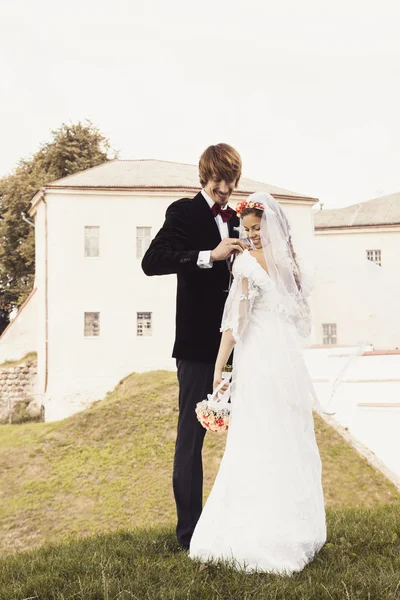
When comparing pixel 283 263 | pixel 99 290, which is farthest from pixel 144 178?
pixel 283 263

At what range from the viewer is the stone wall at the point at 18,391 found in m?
27.4

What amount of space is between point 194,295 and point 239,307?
534mm

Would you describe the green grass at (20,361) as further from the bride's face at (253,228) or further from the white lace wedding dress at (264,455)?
the white lace wedding dress at (264,455)

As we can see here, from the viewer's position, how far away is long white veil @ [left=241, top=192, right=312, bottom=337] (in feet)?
14.4

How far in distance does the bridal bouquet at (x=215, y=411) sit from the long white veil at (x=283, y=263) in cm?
64

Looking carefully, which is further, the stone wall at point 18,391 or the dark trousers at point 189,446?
the stone wall at point 18,391

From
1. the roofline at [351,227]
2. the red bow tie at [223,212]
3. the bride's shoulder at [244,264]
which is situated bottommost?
the bride's shoulder at [244,264]

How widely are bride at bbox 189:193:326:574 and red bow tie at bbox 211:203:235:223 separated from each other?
17cm

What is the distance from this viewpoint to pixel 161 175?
28297mm

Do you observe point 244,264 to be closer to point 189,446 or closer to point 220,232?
point 220,232

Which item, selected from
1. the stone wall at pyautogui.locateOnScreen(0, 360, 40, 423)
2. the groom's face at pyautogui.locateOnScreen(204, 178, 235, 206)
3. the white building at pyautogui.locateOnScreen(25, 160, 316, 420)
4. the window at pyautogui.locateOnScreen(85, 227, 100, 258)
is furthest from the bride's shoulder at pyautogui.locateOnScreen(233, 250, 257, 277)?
the stone wall at pyautogui.locateOnScreen(0, 360, 40, 423)

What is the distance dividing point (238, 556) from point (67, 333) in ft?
75.7

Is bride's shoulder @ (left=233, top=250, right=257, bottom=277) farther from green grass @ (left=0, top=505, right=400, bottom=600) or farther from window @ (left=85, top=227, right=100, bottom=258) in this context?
window @ (left=85, top=227, right=100, bottom=258)

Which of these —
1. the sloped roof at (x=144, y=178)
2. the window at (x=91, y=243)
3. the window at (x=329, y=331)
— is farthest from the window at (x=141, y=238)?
the window at (x=329, y=331)
